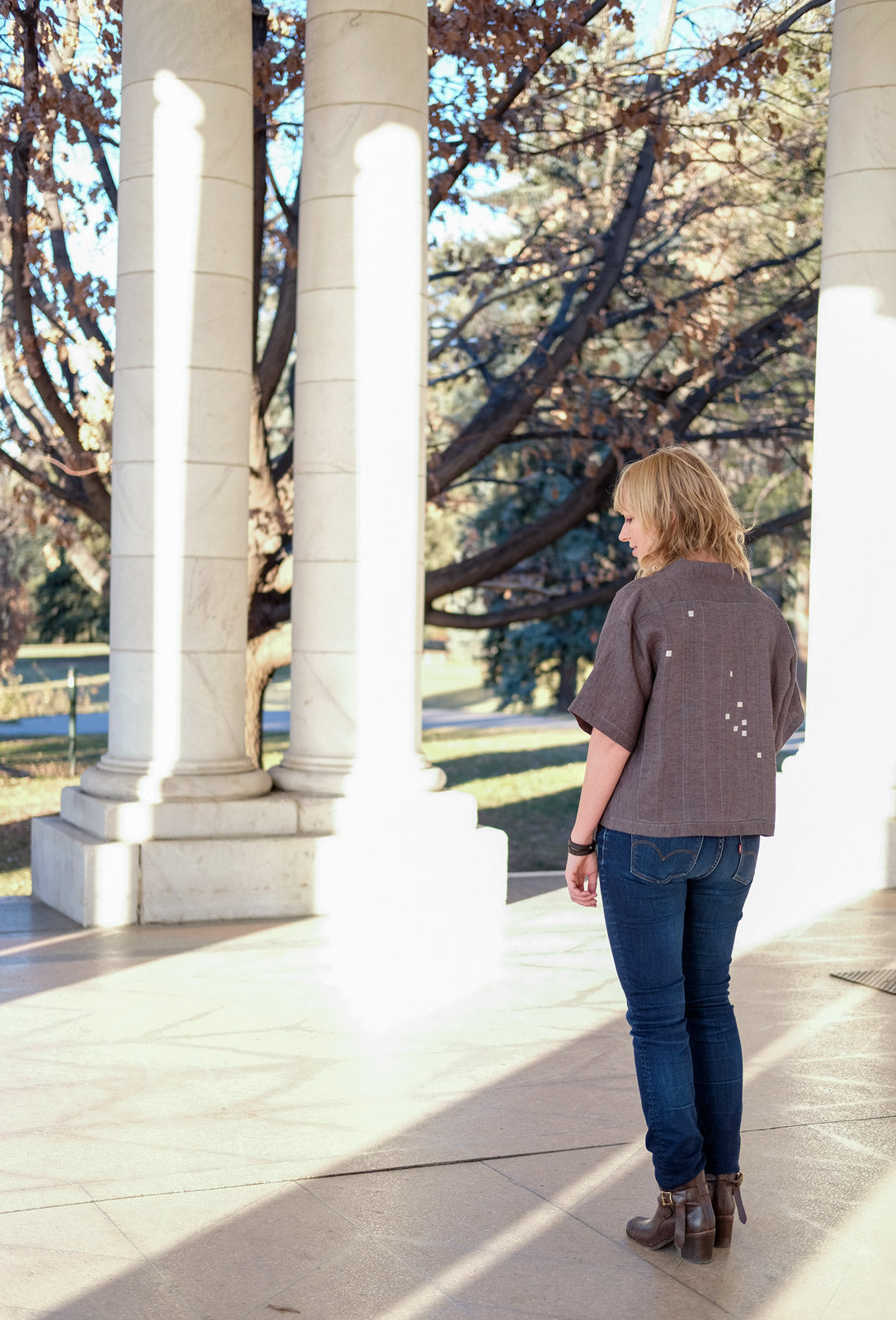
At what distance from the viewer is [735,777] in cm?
372

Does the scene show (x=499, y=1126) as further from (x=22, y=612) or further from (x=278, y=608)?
(x=22, y=612)

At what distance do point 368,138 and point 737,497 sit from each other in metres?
22.8

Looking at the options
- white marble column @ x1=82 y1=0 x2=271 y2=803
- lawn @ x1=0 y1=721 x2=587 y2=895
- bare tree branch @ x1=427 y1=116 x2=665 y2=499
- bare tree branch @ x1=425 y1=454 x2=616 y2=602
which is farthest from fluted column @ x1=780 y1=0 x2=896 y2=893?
lawn @ x1=0 y1=721 x2=587 y2=895

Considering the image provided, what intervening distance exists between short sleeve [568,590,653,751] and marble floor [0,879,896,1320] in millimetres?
1429

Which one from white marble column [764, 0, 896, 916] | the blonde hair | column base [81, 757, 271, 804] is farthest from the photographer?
white marble column [764, 0, 896, 916]

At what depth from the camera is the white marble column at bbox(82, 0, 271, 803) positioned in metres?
8.02

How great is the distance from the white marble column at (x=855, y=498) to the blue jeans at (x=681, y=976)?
5.47 meters

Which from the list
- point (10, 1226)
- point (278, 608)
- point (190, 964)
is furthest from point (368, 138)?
point (10, 1226)

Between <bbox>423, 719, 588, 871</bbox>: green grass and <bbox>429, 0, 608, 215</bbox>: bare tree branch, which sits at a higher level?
<bbox>429, 0, 608, 215</bbox>: bare tree branch

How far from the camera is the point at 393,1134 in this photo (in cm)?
486

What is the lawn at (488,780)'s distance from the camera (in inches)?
629

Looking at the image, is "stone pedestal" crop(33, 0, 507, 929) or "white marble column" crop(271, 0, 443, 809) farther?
"white marble column" crop(271, 0, 443, 809)

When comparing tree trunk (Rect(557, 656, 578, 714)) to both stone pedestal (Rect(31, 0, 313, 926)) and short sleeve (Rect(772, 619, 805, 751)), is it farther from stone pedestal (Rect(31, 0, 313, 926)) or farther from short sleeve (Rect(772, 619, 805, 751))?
short sleeve (Rect(772, 619, 805, 751))

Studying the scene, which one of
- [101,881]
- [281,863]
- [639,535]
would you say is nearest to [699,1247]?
[639,535]
